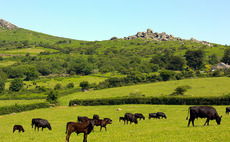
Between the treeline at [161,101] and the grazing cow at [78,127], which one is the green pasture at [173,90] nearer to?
the treeline at [161,101]

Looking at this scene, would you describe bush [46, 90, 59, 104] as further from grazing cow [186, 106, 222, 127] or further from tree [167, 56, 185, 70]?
tree [167, 56, 185, 70]

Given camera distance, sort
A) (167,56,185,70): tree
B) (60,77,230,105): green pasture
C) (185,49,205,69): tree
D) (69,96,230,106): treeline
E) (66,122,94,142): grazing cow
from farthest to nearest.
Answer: (185,49,205,69): tree → (167,56,185,70): tree → (60,77,230,105): green pasture → (69,96,230,106): treeline → (66,122,94,142): grazing cow

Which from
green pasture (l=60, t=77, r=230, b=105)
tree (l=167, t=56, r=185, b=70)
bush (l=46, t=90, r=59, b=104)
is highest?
tree (l=167, t=56, r=185, b=70)

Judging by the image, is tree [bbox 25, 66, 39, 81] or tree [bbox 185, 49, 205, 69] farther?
tree [bbox 185, 49, 205, 69]

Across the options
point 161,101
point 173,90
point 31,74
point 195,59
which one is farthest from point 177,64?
point 161,101

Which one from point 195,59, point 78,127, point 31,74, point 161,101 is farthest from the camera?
point 195,59

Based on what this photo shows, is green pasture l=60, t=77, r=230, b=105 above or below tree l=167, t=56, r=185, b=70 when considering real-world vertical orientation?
below

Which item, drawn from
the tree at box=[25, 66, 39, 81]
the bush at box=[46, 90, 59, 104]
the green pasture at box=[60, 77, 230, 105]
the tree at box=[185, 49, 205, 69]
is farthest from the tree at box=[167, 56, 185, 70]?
the bush at box=[46, 90, 59, 104]

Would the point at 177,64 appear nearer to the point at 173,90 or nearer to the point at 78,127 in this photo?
the point at 173,90

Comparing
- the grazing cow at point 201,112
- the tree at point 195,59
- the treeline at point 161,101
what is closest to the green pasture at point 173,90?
the treeline at point 161,101

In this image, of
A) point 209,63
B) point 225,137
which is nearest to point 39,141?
point 225,137

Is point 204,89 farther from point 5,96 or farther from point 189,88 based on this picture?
point 5,96

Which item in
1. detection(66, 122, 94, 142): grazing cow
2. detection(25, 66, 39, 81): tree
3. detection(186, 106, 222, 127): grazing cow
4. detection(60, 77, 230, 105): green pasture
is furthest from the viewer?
detection(25, 66, 39, 81): tree

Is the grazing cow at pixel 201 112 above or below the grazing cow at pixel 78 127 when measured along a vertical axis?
above
